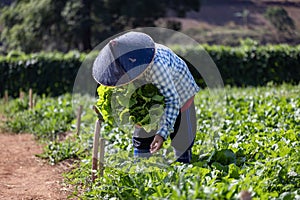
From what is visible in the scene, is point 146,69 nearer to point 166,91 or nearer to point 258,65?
point 166,91

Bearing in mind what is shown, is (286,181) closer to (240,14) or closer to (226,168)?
(226,168)

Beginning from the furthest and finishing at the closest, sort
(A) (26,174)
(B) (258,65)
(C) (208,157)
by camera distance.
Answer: (B) (258,65), (A) (26,174), (C) (208,157)

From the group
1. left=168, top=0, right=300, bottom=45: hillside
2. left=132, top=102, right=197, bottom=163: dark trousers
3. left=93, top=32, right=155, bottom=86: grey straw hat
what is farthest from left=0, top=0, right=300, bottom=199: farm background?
left=168, top=0, right=300, bottom=45: hillside

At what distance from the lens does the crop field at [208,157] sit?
374 centimetres

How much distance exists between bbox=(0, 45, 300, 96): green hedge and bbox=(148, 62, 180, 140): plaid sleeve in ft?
34.2

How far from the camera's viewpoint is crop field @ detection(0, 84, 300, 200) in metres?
3.74

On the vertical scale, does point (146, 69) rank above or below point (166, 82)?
above

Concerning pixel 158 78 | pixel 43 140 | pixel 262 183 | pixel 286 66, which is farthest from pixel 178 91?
pixel 286 66

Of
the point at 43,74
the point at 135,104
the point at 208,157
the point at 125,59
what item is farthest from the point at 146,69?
the point at 43,74

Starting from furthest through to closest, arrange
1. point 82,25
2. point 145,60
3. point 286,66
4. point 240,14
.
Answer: point 240,14 < point 82,25 < point 286,66 < point 145,60

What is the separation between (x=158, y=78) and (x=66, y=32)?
22.7m

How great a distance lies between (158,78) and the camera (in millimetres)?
4254

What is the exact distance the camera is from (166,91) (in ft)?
14.0

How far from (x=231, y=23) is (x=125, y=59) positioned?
35.3m
